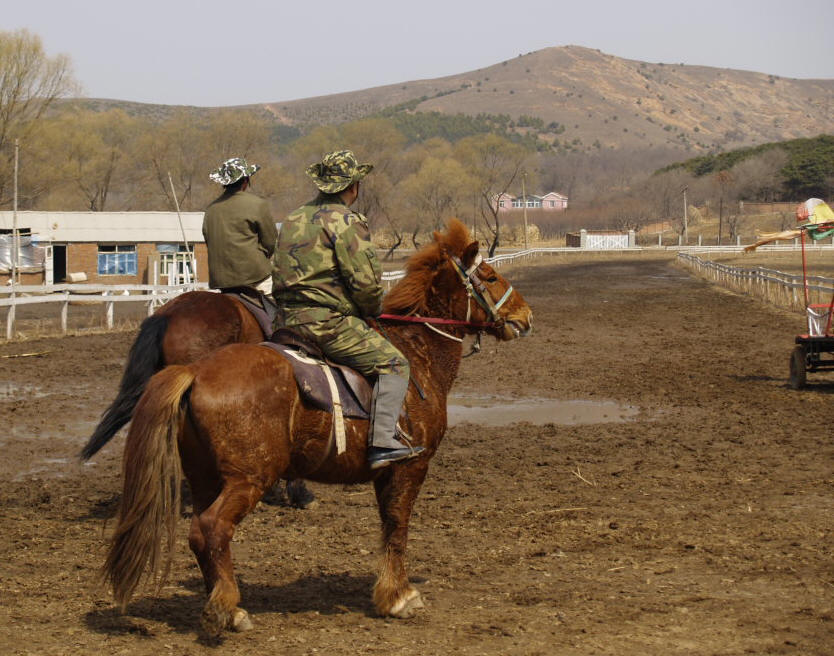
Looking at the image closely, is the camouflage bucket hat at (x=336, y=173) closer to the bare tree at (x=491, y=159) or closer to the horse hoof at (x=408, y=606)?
the horse hoof at (x=408, y=606)

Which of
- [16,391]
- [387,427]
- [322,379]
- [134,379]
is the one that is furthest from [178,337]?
[16,391]

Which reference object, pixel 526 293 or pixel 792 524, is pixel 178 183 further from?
pixel 792 524

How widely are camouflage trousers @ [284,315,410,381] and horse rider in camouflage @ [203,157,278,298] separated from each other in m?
2.63

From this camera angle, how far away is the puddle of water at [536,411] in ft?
42.3

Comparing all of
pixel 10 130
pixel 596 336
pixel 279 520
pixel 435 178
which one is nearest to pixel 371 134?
pixel 435 178

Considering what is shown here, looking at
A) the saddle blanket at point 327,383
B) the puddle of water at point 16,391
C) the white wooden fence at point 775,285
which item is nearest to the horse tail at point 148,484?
the saddle blanket at point 327,383

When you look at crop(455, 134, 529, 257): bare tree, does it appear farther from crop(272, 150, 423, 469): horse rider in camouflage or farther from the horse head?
crop(272, 150, 423, 469): horse rider in camouflage

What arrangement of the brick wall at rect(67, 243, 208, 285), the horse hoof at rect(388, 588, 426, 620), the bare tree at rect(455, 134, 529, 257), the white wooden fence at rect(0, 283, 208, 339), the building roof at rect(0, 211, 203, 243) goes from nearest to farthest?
the horse hoof at rect(388, 588, 426, 620), the white wooden fence at rect(0, 283, 208, 339), the building roof at rect(0, 211, 203, 243), the brick wall at rect(67, 243, 208, 285), the bare tree at rect(455, 134, 529, 257)

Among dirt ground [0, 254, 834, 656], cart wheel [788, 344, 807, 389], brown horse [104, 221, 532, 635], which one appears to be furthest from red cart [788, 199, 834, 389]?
brown horse [104, 221, 532, 635]

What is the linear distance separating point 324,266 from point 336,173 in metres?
0.60

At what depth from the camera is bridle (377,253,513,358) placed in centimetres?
635

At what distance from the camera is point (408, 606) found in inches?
224

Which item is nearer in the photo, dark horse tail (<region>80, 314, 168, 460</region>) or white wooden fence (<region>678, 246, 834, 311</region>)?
dark horse tail (<region>80, 314, 168, 460</region>)

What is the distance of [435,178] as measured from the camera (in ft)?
323
